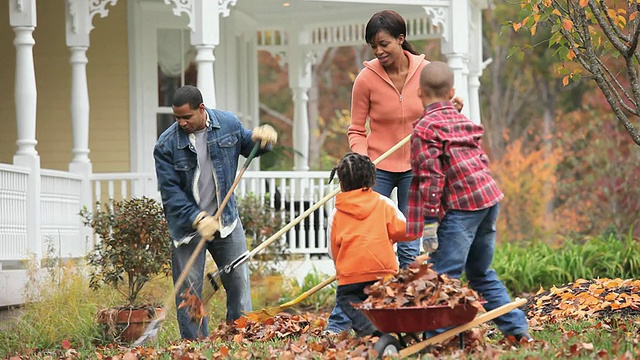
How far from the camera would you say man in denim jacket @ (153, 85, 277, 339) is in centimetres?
808

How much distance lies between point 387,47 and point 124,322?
11.5 feet

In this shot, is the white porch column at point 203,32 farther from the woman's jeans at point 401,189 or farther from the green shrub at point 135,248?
the woman's jeans at point 401,189

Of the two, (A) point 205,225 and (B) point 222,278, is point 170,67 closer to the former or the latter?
(B) point 222,278

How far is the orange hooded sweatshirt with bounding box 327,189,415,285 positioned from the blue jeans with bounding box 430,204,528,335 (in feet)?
0.83

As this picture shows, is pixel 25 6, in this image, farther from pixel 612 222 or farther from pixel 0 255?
pixel 612 222

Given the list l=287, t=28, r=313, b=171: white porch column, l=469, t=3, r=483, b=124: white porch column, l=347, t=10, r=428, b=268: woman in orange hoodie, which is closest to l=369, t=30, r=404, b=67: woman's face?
l=347, t=10, r=428, b=268: woman in orange hoodie

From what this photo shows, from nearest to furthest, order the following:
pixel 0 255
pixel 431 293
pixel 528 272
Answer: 1. pixel 431 293
2. pixel 0 255
3. pixel 528 272

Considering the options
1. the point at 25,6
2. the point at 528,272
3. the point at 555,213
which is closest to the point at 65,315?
the point at 25,6

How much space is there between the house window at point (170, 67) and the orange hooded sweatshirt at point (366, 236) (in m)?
9.04

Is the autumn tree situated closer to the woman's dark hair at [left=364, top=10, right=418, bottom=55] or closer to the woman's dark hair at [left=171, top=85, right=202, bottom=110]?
the woman's dark hair at [left=364, top=10, right=418, bottom=55]

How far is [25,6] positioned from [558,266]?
6.69 metres

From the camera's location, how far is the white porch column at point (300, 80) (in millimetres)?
18938

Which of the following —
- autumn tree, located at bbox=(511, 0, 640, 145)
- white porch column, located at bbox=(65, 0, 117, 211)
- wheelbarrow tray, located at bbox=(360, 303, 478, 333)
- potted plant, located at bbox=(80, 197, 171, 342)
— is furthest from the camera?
white porch column, located at bbox=(65, 0, 117, 211)

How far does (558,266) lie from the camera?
44.6 ft
